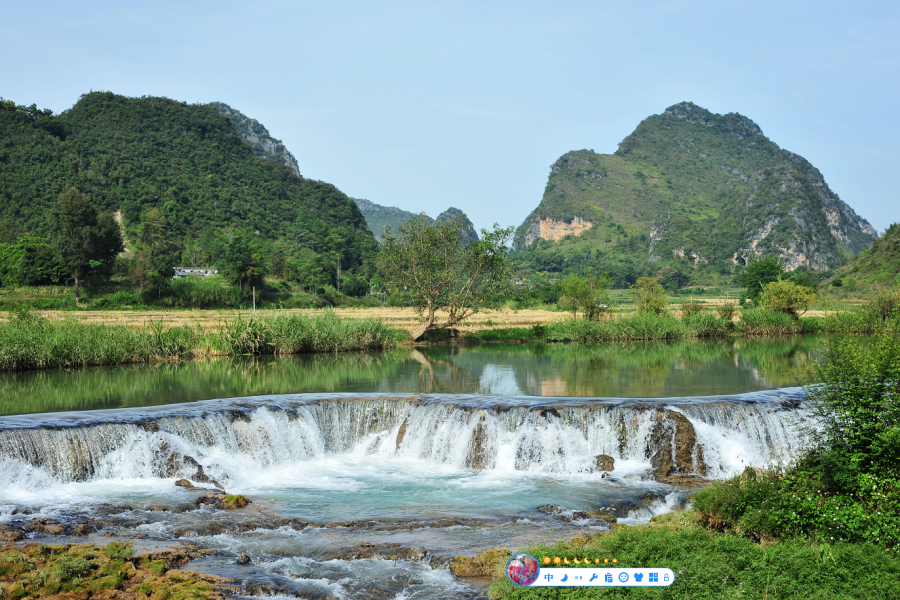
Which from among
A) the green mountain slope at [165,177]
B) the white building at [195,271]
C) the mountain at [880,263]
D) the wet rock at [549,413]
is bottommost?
the wet rock at [549,413]

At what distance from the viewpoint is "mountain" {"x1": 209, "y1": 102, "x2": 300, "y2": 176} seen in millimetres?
178000

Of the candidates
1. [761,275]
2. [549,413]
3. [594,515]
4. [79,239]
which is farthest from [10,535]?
[761,275]

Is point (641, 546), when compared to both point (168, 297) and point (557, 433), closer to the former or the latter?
point (557, 433)

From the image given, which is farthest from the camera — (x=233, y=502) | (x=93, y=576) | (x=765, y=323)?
(x=765, y=323)

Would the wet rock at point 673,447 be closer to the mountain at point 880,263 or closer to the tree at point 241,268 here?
the tree at point 241,268

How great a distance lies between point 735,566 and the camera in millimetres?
6270

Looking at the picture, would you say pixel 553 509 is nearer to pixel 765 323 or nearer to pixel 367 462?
pixel 367 462

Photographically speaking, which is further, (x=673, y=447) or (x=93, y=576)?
(x=673, y=447)

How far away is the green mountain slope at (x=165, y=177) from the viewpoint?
73.6 m

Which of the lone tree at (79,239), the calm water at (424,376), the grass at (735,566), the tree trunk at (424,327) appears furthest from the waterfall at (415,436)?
the lone tree at (79,239)

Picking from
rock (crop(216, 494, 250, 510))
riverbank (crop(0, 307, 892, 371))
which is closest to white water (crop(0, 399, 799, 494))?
rock (crop(216, 494, 250, 510))

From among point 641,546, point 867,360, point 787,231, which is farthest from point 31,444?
point 787,231

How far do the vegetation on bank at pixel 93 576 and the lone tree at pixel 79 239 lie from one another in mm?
46603

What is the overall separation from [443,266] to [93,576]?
1038 inches
